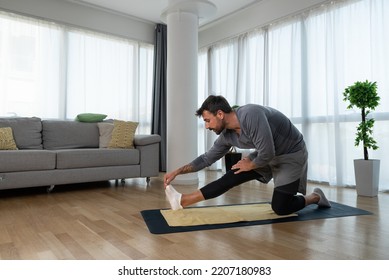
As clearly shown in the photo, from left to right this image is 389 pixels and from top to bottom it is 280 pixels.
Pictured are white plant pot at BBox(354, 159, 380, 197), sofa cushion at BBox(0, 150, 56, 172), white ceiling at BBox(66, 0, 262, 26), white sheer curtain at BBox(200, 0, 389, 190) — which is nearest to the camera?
sofa cushion at BBox(0, 150, 56, 172)

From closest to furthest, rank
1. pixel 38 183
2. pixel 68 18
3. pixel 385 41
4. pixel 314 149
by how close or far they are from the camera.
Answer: pixel 38 183, pixel 385 41, pixel 314 149, pixel 68 18

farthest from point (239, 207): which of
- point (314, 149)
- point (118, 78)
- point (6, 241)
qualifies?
point (118, 78)

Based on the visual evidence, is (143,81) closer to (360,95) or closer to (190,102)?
(190,102)

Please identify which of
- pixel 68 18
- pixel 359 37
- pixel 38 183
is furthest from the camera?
pixel 68 18

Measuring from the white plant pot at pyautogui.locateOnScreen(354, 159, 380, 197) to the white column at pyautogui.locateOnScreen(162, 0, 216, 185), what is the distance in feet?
5.73

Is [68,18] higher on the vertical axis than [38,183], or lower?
higher

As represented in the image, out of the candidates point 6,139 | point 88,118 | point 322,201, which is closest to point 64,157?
point 6,139

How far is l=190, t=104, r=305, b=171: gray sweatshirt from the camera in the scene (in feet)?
5.45

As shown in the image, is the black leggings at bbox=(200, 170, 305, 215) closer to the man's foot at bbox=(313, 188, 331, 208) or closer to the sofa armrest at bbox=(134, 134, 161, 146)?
the man's foot at bbox=(313, 188, 331, 208)

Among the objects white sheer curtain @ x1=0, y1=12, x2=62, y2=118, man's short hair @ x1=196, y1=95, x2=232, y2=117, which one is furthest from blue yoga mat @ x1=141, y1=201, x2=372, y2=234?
white sheer curtain @ x1=0, y1=12, x2=62, y2=118

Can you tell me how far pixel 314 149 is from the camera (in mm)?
3605

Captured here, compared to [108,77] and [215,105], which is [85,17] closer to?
[108,77]

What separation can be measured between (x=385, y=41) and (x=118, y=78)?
3674 millimetres

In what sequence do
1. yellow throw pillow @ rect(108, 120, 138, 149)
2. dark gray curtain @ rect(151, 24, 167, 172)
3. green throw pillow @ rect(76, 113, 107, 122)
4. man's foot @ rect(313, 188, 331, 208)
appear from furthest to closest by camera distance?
dark gray curtain @ rect(151, 24, 167, 172)
green throw pillow @ rect(76, 113, 107, 122)
yellow throw pillow @ rect(108, 120, 138, 149)
man's foot @ rect(313, 188, 331, 208)
